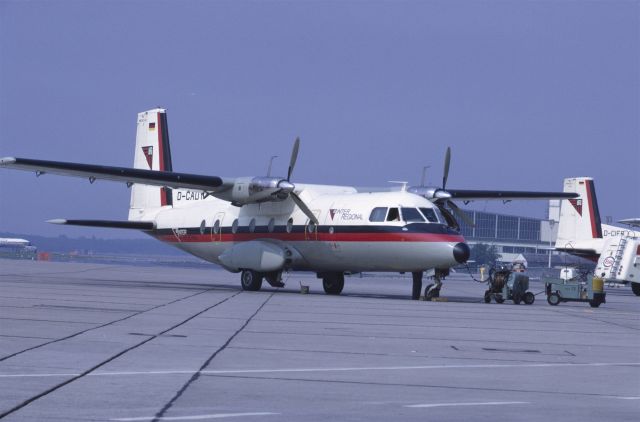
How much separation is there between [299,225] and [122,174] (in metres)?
5.89

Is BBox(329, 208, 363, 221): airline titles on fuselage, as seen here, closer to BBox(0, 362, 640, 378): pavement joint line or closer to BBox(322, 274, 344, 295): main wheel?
BBox(322, 274, 344, 295): main wheel

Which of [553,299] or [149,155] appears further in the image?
[149,155]

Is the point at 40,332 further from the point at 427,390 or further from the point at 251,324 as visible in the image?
the point at 427,390

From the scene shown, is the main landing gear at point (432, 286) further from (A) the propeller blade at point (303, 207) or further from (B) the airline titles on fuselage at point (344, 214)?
(A) the propeller blade at point (303, 207)

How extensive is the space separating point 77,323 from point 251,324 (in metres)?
3.12

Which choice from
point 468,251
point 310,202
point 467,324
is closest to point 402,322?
point 467,324

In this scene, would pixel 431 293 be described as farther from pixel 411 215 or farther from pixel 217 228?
pixel 217 228

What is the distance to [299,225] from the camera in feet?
104

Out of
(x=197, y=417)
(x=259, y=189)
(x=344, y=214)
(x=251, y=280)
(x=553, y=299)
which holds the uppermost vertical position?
(x=259, y=189)

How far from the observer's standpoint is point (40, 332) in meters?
14.8

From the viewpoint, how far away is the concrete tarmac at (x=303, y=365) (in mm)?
8898

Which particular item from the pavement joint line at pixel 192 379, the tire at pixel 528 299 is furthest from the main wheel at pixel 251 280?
the pavement joint line at pixel 192 379

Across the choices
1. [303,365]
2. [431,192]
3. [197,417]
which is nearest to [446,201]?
[431,192]

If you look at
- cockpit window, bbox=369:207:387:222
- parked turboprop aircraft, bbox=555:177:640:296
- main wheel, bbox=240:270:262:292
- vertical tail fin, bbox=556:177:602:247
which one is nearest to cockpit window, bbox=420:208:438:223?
cockpit window, bbox=369:207:387:222
